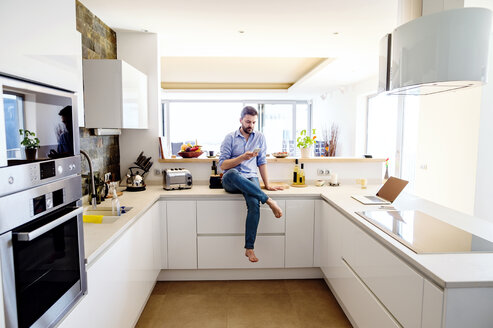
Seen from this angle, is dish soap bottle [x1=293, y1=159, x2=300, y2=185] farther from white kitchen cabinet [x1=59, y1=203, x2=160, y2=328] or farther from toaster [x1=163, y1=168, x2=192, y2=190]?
white kitchen cabinet [x1=59, y1=203, x2=160, y2=328]

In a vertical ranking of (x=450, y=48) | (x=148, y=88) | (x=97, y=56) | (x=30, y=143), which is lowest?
(x=30, y=143)

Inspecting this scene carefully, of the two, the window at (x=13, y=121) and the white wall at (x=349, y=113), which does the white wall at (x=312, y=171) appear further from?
the white wall at (x=349, y=113)

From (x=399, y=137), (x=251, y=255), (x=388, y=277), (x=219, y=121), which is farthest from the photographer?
(x=219, y=121)

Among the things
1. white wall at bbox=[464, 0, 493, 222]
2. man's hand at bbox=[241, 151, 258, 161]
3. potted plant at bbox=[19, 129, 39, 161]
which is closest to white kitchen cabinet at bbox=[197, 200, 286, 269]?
man's hand at bbox=[241, 151, 258, 161]

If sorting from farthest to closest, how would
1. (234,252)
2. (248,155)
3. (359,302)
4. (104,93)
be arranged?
(234,252) < (248,155) < (104,93) < (359,302)

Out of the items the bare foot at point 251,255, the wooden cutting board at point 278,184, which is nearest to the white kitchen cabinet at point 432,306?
the bare foot at point 251,255

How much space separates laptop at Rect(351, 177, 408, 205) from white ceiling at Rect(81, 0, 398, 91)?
1462 millimetres

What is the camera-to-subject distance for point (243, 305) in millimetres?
2697

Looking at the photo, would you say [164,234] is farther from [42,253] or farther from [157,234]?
[42,253]

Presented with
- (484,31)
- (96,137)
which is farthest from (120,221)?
(484,31)

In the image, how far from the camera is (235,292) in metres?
2.91

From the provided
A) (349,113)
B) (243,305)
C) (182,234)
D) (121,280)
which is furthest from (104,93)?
(349,113)

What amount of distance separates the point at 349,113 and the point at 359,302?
232 inches

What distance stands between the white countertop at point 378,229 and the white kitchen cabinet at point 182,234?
0.10 metres
